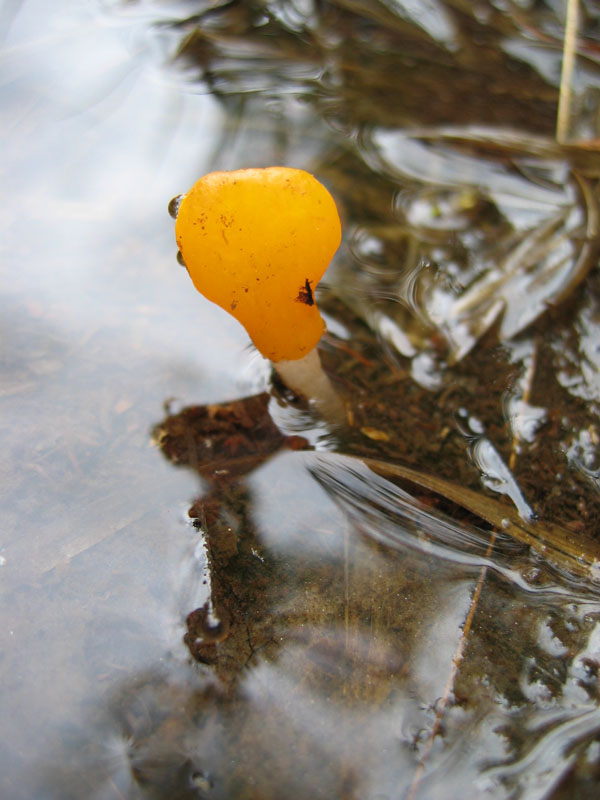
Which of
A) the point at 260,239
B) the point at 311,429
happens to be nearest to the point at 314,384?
the point at 311,429

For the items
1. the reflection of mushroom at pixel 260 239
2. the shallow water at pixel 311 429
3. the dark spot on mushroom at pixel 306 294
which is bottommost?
the shallow water at pixel 311 429

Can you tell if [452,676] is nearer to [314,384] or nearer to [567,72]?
[314,384]

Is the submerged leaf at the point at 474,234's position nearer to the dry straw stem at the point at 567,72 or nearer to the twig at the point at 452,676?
the dry straw stem at the point at 567,72

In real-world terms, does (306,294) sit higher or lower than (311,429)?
higher

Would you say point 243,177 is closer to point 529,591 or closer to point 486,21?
point 529,591

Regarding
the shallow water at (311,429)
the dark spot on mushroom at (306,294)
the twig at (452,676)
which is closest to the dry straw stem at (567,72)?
the shallow water at (311,429)

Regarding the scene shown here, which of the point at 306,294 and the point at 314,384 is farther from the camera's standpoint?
the point at 314,384

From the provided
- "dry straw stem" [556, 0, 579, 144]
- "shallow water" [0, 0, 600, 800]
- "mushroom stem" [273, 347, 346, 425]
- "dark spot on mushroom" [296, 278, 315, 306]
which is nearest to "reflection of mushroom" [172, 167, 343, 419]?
"dark spot on mushroom" [296, 278, 315, 306]

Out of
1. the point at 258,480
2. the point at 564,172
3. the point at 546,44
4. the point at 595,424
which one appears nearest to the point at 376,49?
the point at 546,44
